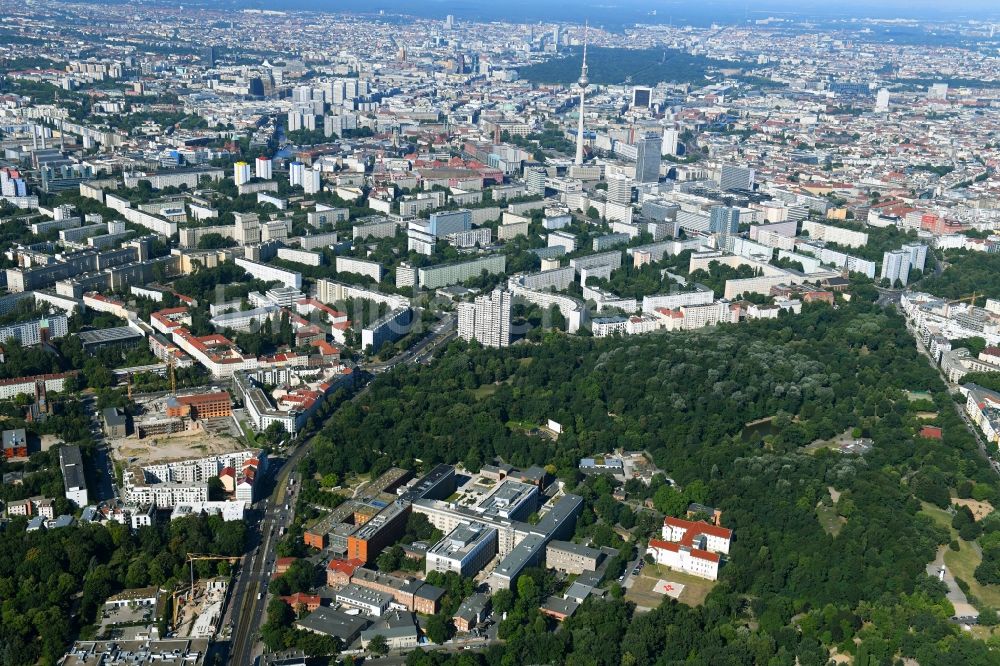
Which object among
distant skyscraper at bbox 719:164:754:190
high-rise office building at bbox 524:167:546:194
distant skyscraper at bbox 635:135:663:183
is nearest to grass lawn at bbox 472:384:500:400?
high-rise office building at bbox 524:167:546:194

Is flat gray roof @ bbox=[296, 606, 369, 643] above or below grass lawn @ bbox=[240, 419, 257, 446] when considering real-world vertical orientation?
above

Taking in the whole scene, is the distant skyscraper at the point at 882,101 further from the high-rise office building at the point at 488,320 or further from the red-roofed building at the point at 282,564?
the red-roofed building at the point at 282,564

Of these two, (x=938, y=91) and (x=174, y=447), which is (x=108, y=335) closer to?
(x=174, y=447)

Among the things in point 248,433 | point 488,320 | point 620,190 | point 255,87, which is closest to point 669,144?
point 620,190

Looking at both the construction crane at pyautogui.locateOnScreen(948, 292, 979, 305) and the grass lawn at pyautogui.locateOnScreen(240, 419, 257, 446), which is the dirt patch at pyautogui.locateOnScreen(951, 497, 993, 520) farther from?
the grass lawn at pyautogui.locateOnScreen(240, 419, 257, 446)

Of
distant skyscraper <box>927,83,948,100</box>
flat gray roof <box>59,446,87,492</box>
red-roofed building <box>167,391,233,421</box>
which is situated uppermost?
distant skyscraper <box>927,83,948,100</box>

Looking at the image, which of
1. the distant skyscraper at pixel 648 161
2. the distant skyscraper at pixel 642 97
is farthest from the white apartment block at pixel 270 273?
the distant skyscraper at pixel 642 97
